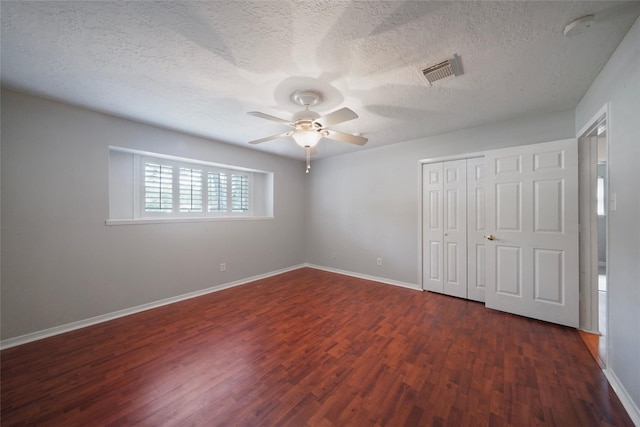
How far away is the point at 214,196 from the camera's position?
3.97 meters

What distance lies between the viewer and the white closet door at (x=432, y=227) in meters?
3.51

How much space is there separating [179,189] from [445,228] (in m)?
4.19

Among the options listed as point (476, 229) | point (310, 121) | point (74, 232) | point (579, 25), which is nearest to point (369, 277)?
point (476, 229)

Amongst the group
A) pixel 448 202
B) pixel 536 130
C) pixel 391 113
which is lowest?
pixel 448 202

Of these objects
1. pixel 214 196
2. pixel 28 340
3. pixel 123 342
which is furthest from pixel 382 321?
pixel 28 340

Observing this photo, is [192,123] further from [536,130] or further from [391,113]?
[536,130]

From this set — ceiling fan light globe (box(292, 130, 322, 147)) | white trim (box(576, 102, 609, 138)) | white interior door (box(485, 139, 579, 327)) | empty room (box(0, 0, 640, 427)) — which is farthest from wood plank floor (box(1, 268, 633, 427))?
white trim (box(576, 102, 609, 138))

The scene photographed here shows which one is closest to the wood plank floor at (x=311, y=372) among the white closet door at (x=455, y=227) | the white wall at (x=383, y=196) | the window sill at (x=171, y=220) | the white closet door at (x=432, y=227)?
the white closet door at (x=455, y=227)

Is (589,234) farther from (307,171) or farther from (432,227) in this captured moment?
(307,171)

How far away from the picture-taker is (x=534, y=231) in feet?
8.77

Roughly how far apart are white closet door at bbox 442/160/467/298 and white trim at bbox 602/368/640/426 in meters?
1.59

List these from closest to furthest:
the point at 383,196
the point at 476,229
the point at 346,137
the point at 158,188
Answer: the point at 346,137 < the point at 476,229 < the point at 158,188 < the point at 383,196

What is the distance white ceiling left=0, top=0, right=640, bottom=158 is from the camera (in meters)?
1.32

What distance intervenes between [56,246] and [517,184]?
531 cm
